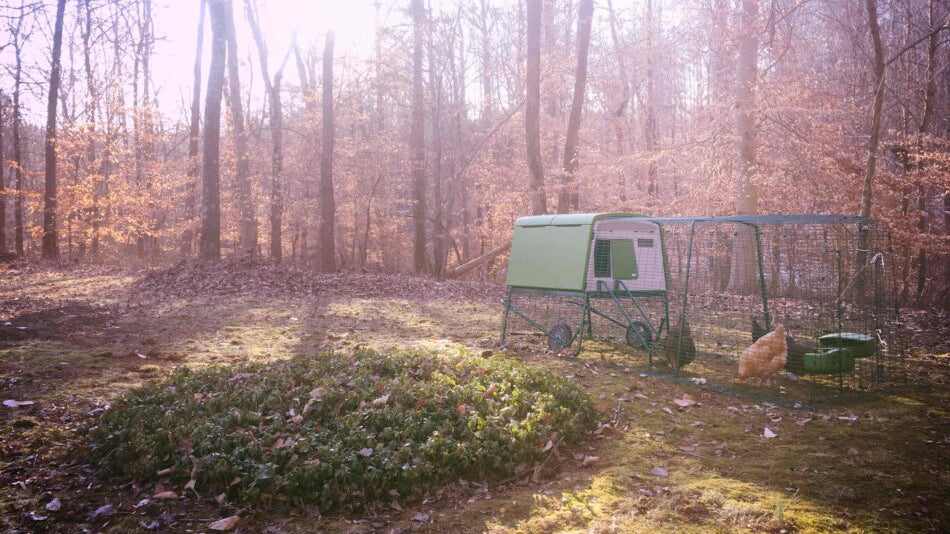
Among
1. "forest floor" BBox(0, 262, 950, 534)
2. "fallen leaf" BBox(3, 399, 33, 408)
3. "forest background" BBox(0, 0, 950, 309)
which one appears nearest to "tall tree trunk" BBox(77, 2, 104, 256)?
"forest background" BBox(0, 0, 950, 309)

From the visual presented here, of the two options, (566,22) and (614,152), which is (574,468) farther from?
(566,22)

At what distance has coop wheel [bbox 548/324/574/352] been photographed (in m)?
8.70

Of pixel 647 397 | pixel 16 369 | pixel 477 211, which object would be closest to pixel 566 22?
pixel 477 211

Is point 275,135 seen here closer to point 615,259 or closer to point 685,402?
point 615,259

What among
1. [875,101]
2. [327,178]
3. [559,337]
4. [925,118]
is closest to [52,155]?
[327,178]

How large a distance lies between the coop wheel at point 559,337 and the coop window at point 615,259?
1.12m

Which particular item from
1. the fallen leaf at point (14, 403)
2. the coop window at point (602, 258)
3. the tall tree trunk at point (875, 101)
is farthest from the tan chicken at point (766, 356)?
the fallen leaf at point (14, 403)

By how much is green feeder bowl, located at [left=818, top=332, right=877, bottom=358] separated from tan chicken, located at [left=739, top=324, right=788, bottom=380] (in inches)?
16.8

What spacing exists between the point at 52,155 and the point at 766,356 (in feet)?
77.4

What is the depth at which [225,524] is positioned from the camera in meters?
3.52

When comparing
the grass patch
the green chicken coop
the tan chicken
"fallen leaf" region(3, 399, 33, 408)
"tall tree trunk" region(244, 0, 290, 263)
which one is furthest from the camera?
"tall tree trunk" region(244, 0, 290, 263)

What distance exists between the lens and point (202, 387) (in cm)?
543

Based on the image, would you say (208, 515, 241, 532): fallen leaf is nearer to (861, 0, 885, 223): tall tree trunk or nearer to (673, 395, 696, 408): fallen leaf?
(673, 395, 696, 408): fallen leaf

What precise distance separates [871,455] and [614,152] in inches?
744
